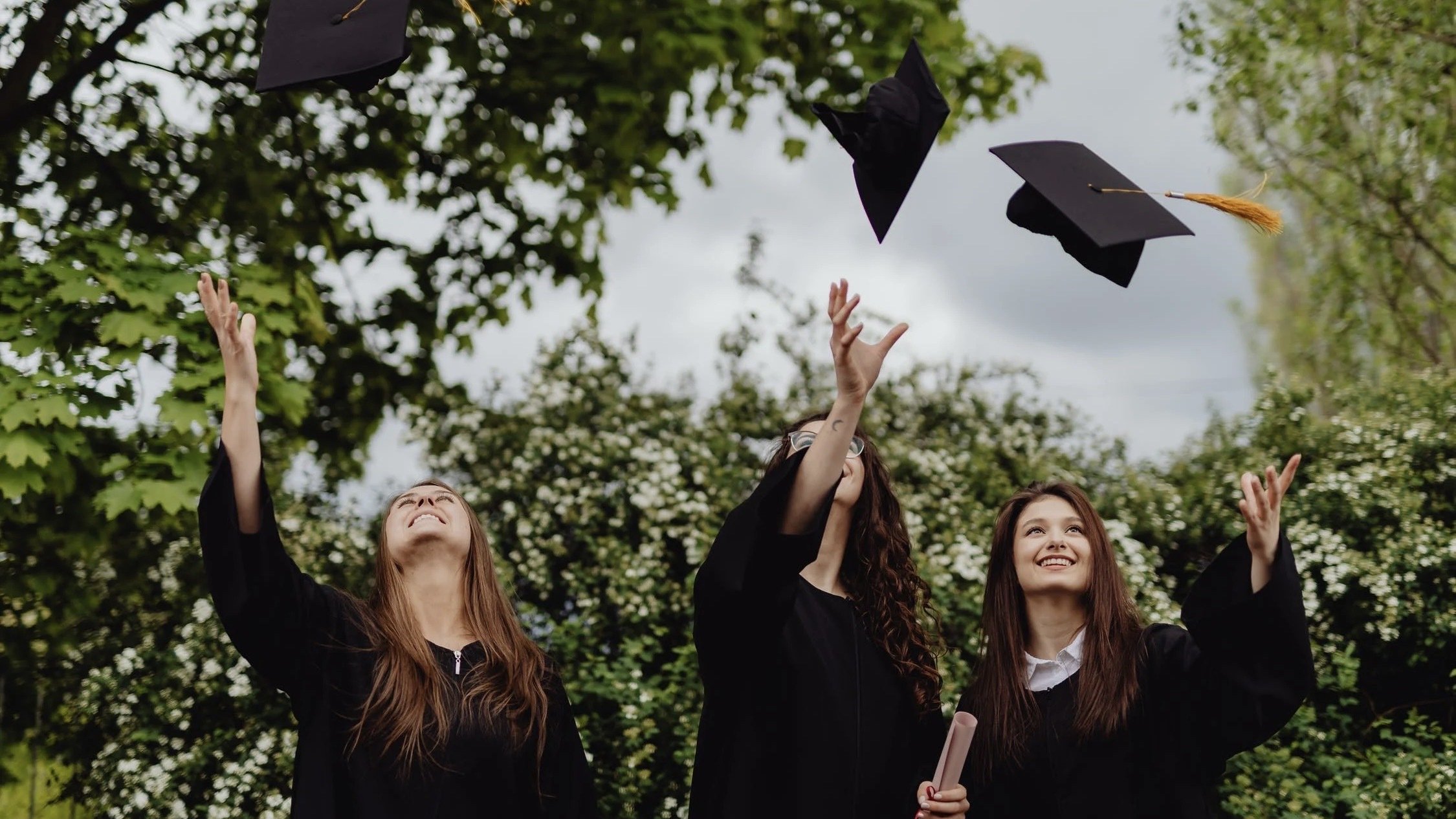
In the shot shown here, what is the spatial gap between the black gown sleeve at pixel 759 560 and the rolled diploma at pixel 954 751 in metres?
0.43

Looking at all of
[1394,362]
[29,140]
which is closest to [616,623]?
[29,140]

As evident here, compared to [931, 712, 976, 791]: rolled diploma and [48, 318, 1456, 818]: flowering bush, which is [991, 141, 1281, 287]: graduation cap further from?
[48, 318, 1456, 818]: flowering bush

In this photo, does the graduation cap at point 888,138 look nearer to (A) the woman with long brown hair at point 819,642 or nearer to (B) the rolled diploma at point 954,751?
(A) the woman with long brown hair at point 819,642

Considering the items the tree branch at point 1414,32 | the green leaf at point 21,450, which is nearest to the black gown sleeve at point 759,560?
the green leaf at point 21,450

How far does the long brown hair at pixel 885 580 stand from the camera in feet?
9.48

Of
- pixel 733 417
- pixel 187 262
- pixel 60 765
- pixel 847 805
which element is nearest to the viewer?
pixel 847 805

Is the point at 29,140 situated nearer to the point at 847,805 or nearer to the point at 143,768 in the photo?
the point at 143,768

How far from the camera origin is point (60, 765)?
17.4ft

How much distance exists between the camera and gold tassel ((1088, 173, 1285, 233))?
263cm

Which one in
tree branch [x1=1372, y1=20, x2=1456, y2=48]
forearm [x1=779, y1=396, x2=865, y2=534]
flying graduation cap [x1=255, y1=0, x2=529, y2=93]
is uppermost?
tree branch [x1=1372, y1=20, x2=1456, y2=48]

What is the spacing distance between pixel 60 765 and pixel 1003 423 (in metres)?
4.91

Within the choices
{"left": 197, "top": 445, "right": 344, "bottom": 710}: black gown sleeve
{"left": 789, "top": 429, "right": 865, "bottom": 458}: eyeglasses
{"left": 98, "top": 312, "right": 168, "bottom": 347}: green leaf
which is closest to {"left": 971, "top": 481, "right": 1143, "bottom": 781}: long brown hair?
{"left": 789, "top": 429, "right": 865, "bottom": 458}: eyeglasses

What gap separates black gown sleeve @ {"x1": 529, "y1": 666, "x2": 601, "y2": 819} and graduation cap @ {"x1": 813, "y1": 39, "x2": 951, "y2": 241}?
1.48m

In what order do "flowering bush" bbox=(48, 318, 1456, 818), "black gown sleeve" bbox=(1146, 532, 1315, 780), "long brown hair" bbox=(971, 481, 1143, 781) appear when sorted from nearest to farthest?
"black gown sleeve" bbox=(1146, 532, 1315, 780) → "long brown hair" bbox=(971, 481, 1143, 781) → "flowering bush" bbox=(48, 318, 1456, 818)
